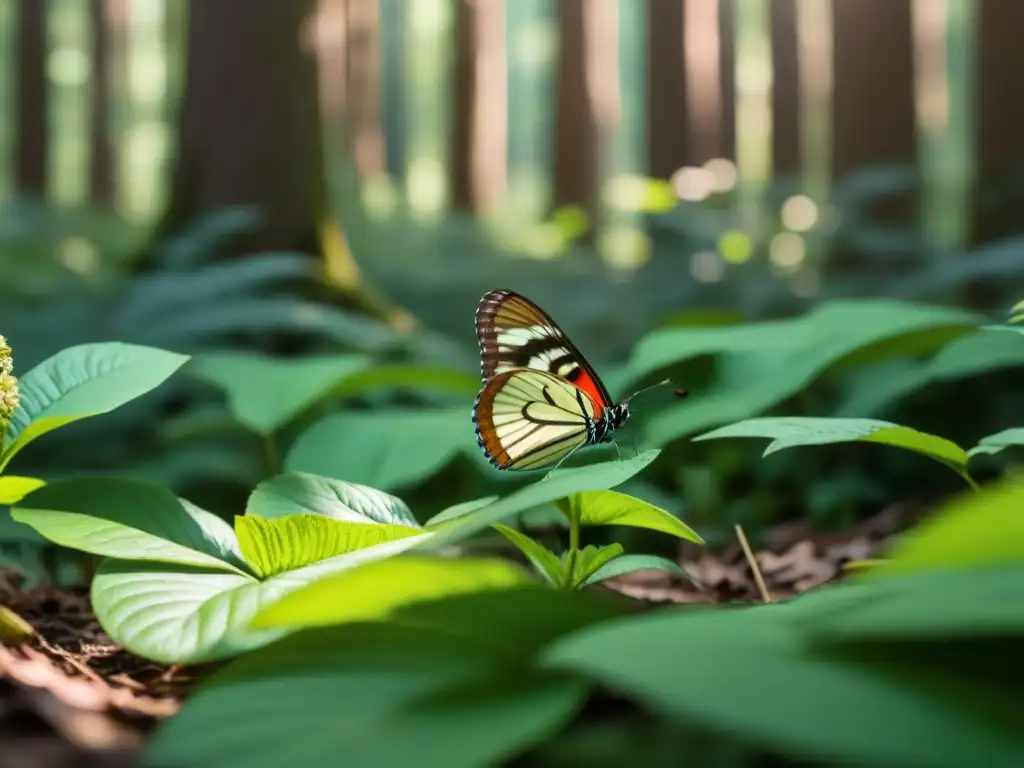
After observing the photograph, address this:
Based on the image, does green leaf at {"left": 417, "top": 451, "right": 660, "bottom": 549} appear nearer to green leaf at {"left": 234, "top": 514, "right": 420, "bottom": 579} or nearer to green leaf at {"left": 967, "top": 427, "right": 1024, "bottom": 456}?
green leaf at {"left": 234, "top": 514, "right": 420, "bottom": 579}

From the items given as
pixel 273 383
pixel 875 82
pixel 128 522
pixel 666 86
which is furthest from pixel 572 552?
pixel 666 86

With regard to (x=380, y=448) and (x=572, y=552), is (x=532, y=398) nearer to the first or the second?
(x=380, y=448)

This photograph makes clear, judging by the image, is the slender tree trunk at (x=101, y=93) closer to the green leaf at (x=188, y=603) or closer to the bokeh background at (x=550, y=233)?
the bokeh background at (x=550, y=233)

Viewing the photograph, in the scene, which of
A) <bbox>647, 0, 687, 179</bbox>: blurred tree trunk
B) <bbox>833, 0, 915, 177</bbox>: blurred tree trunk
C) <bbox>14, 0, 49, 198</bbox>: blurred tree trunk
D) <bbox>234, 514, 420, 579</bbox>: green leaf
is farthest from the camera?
<bbox>14, 0, 49, 198</bbox>: blurred tree trunk

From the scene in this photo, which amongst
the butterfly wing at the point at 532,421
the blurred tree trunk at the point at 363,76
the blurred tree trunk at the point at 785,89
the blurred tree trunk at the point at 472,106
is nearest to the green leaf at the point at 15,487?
the butterfly wing at the point at 532,421

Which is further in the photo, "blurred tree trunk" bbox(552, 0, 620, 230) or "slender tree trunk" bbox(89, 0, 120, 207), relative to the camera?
"slender tree trunk" bbox(89, 0, 120, 207)

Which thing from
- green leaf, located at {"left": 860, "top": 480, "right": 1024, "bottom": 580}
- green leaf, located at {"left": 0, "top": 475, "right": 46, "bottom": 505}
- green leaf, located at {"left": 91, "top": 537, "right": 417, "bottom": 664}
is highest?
green leaf, located at {"left": 860, "top": 480, "right": 1024, "bottom": 580}

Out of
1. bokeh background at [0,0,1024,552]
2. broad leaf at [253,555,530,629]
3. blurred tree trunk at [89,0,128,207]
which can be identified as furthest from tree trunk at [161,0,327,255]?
blurred tree trunk at [89,0,128,207]
